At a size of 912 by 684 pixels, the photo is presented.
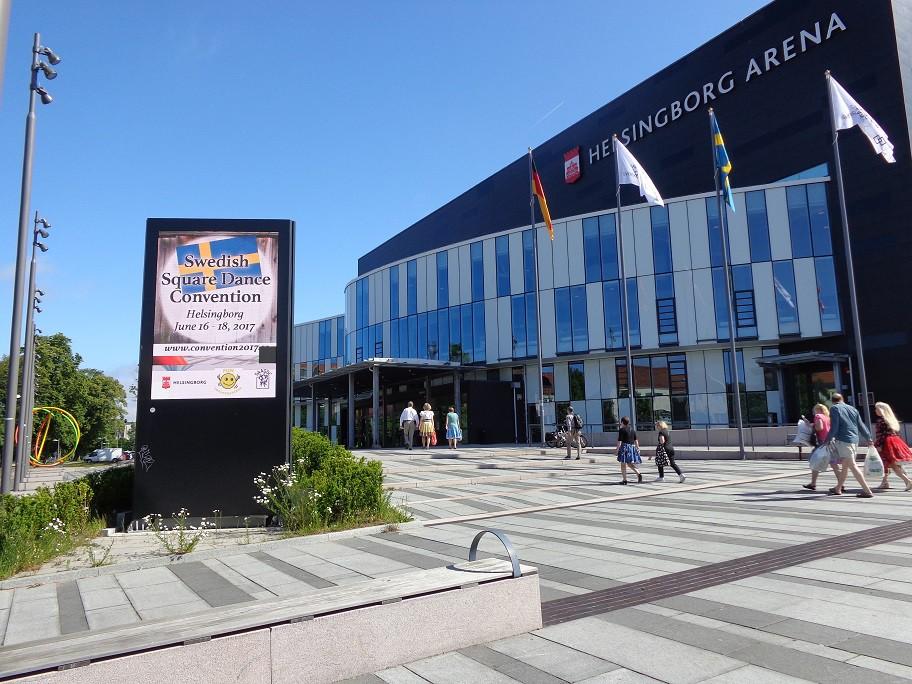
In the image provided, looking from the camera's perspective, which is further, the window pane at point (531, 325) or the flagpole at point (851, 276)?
the window pane at point (531, 325)

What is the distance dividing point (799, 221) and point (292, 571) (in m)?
33.5

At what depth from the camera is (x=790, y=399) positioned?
3241cm

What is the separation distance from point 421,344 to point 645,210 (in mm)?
17278

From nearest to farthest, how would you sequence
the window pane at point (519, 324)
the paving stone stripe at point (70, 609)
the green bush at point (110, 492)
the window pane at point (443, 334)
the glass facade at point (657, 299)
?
the paving stone stripe at point (70, 609)
the green bush at point (110, 492)
the glass facade at point (657, 299)
the window pane at point (519, 324)
the window pane at point (443, 334)

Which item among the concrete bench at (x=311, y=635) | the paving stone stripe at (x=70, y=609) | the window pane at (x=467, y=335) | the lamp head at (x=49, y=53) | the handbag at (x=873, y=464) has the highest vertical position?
the lamp head at (x=49, y=53)

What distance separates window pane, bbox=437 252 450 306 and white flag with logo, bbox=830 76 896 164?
2610 centimetres

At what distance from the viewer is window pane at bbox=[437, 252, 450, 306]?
43469mm

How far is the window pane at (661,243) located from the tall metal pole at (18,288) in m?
29.5

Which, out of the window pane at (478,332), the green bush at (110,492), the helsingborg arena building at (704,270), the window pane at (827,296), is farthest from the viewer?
the window pane at (478,332)

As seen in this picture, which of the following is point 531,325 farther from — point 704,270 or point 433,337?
point 704,270

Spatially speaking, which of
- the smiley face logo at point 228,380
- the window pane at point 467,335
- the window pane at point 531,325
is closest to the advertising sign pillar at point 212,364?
the smiley face logo at point 228,380

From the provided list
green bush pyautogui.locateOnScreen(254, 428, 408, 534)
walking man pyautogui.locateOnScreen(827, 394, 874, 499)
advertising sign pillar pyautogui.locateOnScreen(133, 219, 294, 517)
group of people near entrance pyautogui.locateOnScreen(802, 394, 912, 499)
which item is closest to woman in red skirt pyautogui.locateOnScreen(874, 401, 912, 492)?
group of people near entrance pyautogui.locateOnScreen(802, 394, 912, 499)

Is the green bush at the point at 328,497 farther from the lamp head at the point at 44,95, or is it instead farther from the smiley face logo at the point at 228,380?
the lamp head at the point at 44,95

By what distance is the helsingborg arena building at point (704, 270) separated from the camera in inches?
1204
